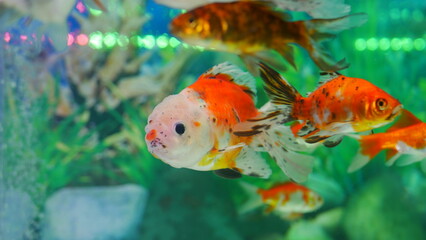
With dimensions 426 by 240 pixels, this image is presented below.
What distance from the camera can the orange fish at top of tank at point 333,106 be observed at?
0.67m

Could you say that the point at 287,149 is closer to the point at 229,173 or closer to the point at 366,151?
the point at 229,173

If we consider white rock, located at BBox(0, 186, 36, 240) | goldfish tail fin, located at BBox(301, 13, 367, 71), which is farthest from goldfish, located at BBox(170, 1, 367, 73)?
white rock, located at BBox(0, 186, 36, 240)

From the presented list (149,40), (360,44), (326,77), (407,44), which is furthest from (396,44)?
(326,77)

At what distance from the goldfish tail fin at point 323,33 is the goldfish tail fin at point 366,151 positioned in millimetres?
206

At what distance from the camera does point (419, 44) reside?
4.18m

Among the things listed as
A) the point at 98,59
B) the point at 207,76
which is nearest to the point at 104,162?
the point at 98,59

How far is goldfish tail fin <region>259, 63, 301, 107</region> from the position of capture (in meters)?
0.65

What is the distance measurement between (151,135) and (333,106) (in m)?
0.31

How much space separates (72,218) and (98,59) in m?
1.34

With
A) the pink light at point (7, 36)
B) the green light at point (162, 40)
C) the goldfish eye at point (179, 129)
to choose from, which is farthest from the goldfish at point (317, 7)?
the pink light at point (7, 36)

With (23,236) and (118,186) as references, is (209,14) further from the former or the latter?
(118,186)

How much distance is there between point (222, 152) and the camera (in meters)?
0.67

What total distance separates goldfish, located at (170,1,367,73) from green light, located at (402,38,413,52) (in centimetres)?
351

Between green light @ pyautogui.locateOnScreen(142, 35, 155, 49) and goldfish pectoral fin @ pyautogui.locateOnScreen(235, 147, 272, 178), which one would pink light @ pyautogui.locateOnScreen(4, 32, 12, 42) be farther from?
goldfish pectoral fin @ pyautogui.locateOnScreen(235, 147, 272, 178)
